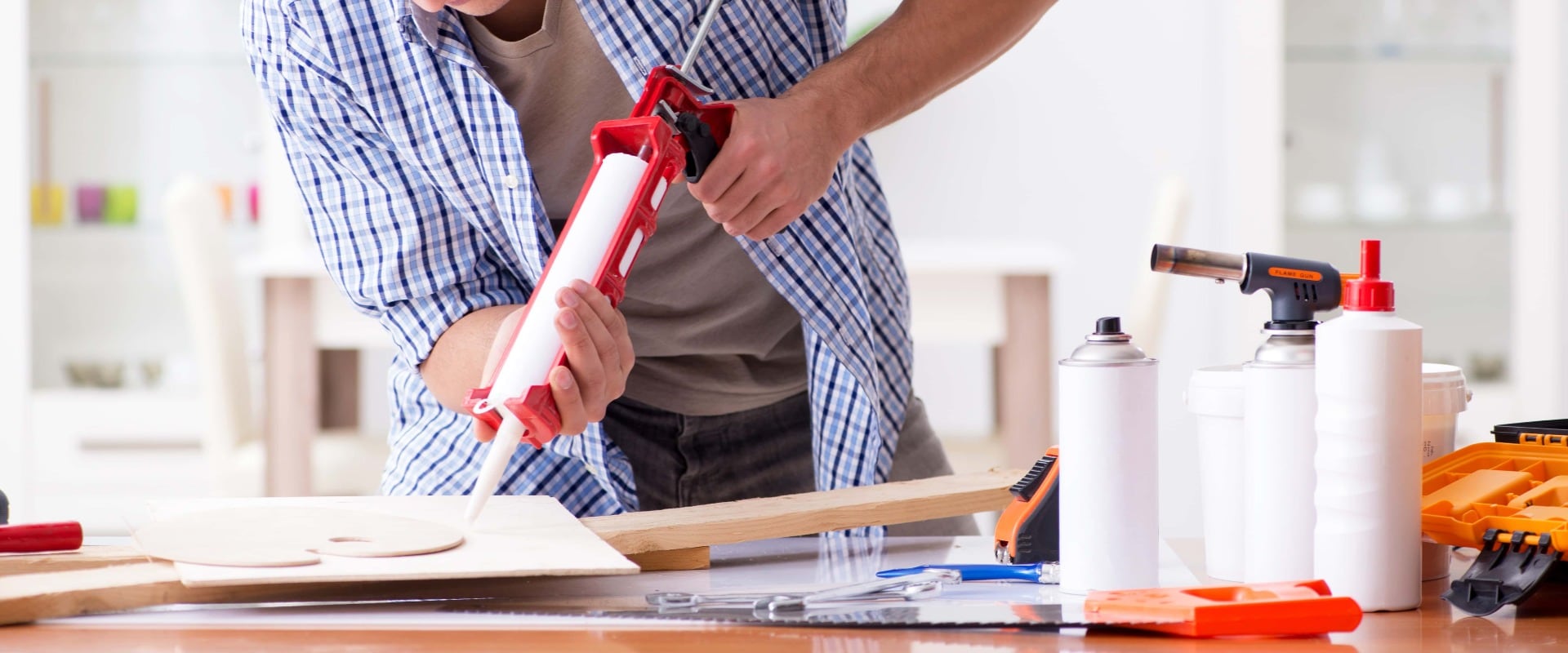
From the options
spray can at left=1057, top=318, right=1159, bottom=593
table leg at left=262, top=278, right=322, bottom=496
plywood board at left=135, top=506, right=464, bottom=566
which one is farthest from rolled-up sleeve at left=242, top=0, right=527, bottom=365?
table leg at left=262, top=278, right=322, bottom=496

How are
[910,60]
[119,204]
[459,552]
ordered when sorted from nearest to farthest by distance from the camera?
[459,552] → [910,60] → [119,204]

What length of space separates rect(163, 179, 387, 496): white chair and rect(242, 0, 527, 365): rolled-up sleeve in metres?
1.07

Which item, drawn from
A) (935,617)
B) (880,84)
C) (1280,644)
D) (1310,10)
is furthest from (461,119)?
(1310,10)

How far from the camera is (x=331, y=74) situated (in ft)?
3.32

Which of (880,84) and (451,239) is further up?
(880,84)

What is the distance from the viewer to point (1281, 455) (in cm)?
70

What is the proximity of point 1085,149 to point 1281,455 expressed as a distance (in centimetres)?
253

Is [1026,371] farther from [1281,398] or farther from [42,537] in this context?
[42,537]

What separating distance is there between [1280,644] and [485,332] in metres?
0.62

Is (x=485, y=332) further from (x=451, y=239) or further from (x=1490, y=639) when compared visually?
(x=1490, y=639)

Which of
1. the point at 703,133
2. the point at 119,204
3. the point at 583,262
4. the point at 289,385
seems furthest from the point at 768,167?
the point at 119,204

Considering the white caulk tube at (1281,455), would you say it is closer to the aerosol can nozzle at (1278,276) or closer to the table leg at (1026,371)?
the aerosol can nozzle at (1278,276)

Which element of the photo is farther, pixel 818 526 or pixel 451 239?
pixel 451 239

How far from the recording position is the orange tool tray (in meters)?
0.68
